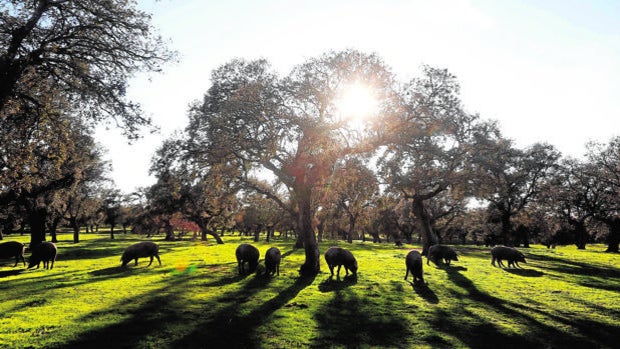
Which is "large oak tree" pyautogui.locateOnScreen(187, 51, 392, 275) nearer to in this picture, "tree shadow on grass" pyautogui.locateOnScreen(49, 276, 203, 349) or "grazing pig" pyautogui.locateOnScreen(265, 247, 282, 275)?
→ "grazing pig" pyautogui.locateOnScreen(265, 247, 282, 275)

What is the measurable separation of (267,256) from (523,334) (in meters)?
13.8

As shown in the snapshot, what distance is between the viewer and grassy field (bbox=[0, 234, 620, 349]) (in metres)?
9.09

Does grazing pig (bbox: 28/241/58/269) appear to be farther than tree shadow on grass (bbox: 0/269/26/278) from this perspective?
Yes

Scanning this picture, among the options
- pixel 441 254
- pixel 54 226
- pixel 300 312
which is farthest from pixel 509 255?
pixel 54 226

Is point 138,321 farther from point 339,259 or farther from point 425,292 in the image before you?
point 425,292

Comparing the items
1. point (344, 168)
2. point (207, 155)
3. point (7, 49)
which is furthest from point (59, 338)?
point (344, 168)

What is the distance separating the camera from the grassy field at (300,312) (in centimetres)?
909

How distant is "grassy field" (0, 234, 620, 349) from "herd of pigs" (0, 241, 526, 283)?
0.94 metres

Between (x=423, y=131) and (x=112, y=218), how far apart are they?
91.2 metres

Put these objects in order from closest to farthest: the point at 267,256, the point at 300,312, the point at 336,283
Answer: the point at 300,312
the point at 336,283
the point at 267,256

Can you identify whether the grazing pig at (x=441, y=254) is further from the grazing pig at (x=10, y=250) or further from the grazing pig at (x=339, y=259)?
the grazing pig at (x=10, y=250)

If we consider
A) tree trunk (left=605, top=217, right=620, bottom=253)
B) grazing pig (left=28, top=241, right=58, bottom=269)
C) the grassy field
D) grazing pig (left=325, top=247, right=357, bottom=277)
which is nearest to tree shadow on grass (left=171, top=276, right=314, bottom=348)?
the grassy field

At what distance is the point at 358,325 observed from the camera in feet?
34.5

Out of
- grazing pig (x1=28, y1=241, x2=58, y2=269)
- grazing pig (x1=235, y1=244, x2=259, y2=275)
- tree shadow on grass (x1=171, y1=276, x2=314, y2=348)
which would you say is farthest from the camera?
grazing pig (x1=28, y1=241, x2=58, y2=269)
